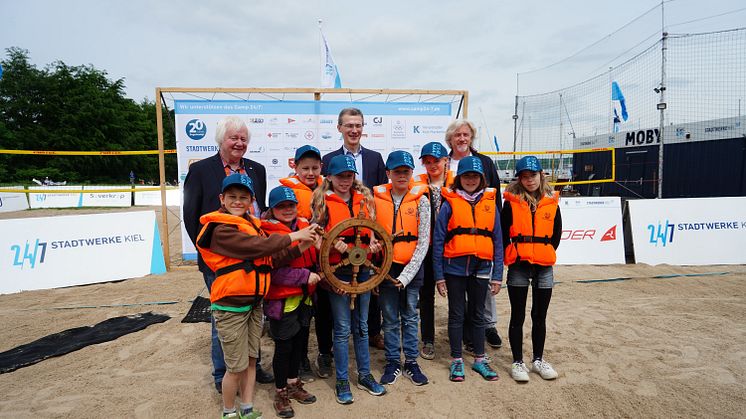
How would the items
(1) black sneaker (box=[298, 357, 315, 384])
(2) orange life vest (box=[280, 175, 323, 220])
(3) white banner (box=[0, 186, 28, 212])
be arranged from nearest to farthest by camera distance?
(2) orange life vest (box=[280, 175, 323, 220]) → (1) black sneaker (box=[298, 357, 315, 384]) → (3) white banner (box=[0, 186, 28, 212])

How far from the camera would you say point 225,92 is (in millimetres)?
6809

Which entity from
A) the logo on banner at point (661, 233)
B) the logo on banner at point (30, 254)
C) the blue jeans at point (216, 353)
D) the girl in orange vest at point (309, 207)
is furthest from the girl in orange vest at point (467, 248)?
the logo on banner at point (30, 254)

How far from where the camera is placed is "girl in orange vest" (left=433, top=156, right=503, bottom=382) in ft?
11.0

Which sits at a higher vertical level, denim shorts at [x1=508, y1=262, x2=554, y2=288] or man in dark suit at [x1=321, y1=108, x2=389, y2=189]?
man in dark suit at [x1=321, y1=108, x2=389, y2=189]

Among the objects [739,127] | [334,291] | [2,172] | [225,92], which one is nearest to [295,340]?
[334,291]

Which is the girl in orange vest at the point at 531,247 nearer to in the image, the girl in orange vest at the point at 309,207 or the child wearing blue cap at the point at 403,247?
the child wearing blue cap at the point at 403,247

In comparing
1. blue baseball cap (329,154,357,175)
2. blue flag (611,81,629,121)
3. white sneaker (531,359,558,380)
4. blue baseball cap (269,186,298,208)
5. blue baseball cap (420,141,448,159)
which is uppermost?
blue flag (611,81,629,121)

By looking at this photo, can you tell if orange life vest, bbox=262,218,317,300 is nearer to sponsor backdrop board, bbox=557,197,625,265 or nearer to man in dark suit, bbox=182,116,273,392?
man in dark suit, bbox=182,116,273,392

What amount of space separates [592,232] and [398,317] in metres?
6.21

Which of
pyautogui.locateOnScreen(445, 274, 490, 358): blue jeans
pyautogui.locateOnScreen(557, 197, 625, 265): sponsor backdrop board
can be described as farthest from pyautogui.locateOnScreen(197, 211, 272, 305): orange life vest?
pyautogui.locateOnScreen(557, 197, 625, 265): sponsor backdrop board

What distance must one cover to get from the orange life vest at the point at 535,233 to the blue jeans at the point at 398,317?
40.2 inches

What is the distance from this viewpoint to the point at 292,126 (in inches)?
269

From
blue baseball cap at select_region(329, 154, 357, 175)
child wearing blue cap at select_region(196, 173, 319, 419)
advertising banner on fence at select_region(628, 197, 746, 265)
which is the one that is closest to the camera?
child wearing blue cap at select_region(196, 173, 319, 419)

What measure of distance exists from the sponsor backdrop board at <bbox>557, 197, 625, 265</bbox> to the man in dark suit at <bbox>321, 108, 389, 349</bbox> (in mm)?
5154
